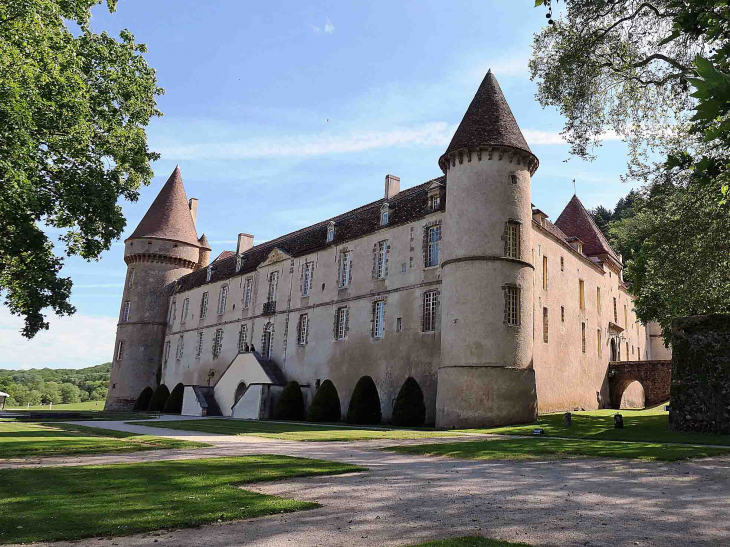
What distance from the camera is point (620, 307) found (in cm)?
3944

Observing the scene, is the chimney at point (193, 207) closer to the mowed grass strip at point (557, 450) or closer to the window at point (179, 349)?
the window at point (179, 349)

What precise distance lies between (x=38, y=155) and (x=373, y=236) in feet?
58.8

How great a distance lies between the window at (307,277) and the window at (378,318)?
6.08 metres

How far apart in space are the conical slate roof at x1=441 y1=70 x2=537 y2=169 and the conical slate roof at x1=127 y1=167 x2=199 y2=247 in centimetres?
2943

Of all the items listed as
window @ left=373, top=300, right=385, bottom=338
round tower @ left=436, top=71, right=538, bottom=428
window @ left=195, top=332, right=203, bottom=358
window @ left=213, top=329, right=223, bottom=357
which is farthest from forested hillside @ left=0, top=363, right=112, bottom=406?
round tower @ left=436, top=71, right=538, bottom=428

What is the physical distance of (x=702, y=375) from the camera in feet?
57.6

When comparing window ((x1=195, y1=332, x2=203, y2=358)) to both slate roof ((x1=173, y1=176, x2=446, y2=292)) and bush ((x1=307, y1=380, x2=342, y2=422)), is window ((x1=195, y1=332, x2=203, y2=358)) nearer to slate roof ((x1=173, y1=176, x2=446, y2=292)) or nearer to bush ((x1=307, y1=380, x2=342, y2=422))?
slate roof ((x1=173, y1=176, x2=446, y2=292))

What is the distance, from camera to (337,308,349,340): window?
3016cm

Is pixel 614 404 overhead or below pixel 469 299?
below

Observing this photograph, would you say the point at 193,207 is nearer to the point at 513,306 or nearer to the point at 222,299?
the point at 222,299

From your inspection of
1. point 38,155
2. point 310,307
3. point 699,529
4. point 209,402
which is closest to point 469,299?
point 310,307

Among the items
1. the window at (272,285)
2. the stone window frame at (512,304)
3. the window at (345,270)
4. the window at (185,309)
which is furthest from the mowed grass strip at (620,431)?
the window at (185,309)

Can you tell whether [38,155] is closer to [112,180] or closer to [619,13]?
[112,180]

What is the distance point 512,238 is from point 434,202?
4590mm
